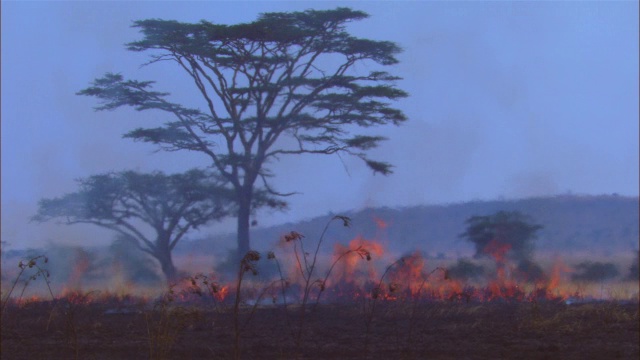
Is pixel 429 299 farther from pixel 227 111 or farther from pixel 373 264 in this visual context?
pixel 227 111

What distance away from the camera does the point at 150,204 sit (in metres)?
19.3

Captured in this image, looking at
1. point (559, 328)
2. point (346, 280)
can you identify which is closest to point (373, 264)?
point (346, 280)

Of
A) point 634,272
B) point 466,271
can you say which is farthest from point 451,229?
point 634,272

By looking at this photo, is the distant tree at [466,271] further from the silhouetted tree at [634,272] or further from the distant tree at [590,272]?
the silhouetted tree at [634,272]

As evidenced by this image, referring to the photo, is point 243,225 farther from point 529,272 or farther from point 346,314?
point 346,314

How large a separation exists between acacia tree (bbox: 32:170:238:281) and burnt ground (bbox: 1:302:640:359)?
20.7ft

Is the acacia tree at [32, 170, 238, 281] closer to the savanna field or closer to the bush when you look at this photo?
the savanna field

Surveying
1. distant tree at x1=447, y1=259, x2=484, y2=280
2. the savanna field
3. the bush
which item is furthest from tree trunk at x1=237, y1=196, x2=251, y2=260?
the bush

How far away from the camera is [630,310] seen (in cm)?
1121

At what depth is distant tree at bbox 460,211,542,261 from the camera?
16188 mm

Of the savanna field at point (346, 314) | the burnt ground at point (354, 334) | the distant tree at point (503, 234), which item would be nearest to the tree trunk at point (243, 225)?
the savanna field at point (346, 314)

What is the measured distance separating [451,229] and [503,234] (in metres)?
1.36

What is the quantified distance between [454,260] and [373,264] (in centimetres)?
210

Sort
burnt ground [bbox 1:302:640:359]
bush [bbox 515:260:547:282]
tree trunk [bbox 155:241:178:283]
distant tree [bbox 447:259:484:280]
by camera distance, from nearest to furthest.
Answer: burnt ground [bbox 1:302:640:359] → bush [bbox 515:260:547:282] → distant tree [bbox 447:259:484:280] → tree trunk [bbox 155:241:178:283]
